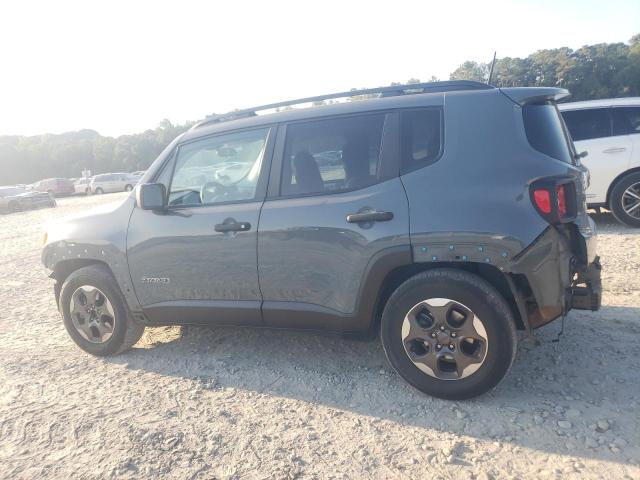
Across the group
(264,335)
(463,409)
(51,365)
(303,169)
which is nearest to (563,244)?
(463,409)

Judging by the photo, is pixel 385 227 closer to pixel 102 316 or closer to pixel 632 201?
pixel 102 316

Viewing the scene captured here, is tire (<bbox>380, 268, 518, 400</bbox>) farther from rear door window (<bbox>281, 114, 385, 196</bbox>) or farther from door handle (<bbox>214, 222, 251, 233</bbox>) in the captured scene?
door handle (<bbox>214, 222, 251, 233</bbox>)

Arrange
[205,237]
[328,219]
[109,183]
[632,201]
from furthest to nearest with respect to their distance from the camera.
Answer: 1. [109,183]
2. [632,201]
3. [205,237]
4. [328,219]

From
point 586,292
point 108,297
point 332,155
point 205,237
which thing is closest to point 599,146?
point 586,292

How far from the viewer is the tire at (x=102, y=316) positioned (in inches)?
153

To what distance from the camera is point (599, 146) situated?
283 inches

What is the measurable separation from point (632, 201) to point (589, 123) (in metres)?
1.38

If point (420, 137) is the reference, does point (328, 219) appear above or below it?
below

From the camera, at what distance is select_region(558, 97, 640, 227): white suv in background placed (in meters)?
6.98

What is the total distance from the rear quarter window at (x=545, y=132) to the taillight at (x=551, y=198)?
0.81ft

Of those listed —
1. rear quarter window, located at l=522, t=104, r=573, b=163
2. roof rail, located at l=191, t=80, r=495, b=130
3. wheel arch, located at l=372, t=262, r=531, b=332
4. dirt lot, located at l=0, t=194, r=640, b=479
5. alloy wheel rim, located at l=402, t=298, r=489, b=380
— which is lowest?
dirt lot, located at l=0, t=194, r=640, b=479

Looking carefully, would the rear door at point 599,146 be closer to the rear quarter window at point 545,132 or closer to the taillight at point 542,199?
the rear quarter window at point 545,132

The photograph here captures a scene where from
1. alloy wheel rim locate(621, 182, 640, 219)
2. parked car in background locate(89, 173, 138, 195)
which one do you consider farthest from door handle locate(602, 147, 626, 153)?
parked car in background locate(89, 173, 138, 195)

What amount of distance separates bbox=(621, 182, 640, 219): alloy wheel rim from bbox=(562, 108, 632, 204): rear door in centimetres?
26
